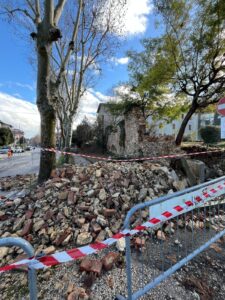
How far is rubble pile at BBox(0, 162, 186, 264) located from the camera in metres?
3.18

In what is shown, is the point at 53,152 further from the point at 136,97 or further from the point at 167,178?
the point at 136,97

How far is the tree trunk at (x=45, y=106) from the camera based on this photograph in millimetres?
5031

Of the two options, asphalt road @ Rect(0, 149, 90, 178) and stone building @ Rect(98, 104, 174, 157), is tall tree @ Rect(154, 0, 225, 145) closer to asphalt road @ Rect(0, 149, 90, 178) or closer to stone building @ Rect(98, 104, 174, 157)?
stone building @ Rect(98, 104, 174, 157)

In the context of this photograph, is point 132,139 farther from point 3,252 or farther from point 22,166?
point 3,252

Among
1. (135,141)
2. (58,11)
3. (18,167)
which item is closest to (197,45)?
(135,141)

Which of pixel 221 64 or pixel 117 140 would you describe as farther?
pixel 117 140

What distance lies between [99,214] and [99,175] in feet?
4.88

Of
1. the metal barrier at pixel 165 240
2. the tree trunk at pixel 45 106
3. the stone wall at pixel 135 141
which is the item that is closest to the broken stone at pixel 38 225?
the metal barrier at pixel 165 240

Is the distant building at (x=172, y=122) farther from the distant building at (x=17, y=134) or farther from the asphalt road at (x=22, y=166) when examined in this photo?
the distant building at (x=17, y=134)

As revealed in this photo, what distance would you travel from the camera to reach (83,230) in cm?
325

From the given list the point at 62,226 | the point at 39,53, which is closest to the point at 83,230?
the point at 62,226

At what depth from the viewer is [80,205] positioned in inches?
151

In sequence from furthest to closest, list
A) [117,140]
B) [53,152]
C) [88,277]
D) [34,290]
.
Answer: [117,140] → [53,152] → [88,277] → [34,290]

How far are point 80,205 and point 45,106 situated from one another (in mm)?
2995
